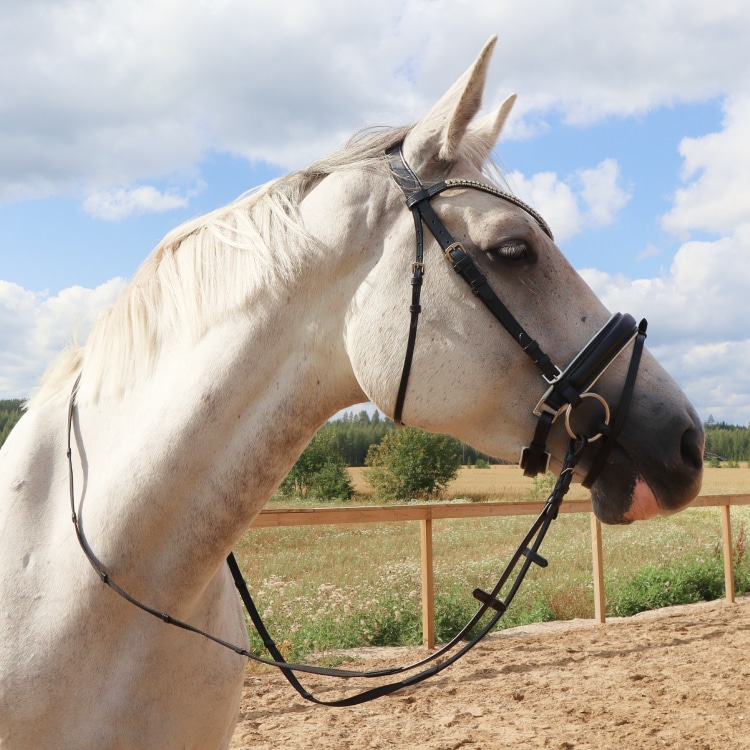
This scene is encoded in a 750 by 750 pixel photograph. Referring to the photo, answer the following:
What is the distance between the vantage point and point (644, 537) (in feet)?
45.6

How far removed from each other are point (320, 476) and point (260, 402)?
105ft

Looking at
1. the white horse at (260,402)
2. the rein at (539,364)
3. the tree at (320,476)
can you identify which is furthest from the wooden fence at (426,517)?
the tree at (320,476)

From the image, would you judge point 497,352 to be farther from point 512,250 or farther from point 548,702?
point 548,702

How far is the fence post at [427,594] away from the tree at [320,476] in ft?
83.7

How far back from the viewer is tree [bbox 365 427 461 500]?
35.4 meters

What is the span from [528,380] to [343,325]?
47 cm

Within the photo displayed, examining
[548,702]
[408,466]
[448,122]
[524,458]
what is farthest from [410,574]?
[408,466]

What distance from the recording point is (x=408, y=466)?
36.0 m

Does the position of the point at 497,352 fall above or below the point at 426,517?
above

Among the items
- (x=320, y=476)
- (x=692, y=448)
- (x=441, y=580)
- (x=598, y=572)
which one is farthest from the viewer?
(x=320, y=476)

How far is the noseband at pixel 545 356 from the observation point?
1.67m

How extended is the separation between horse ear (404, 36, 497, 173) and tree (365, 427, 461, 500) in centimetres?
3300

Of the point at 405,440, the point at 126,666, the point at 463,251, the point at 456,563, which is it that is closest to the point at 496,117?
the point at 463,251

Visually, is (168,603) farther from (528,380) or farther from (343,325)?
(528,380)
